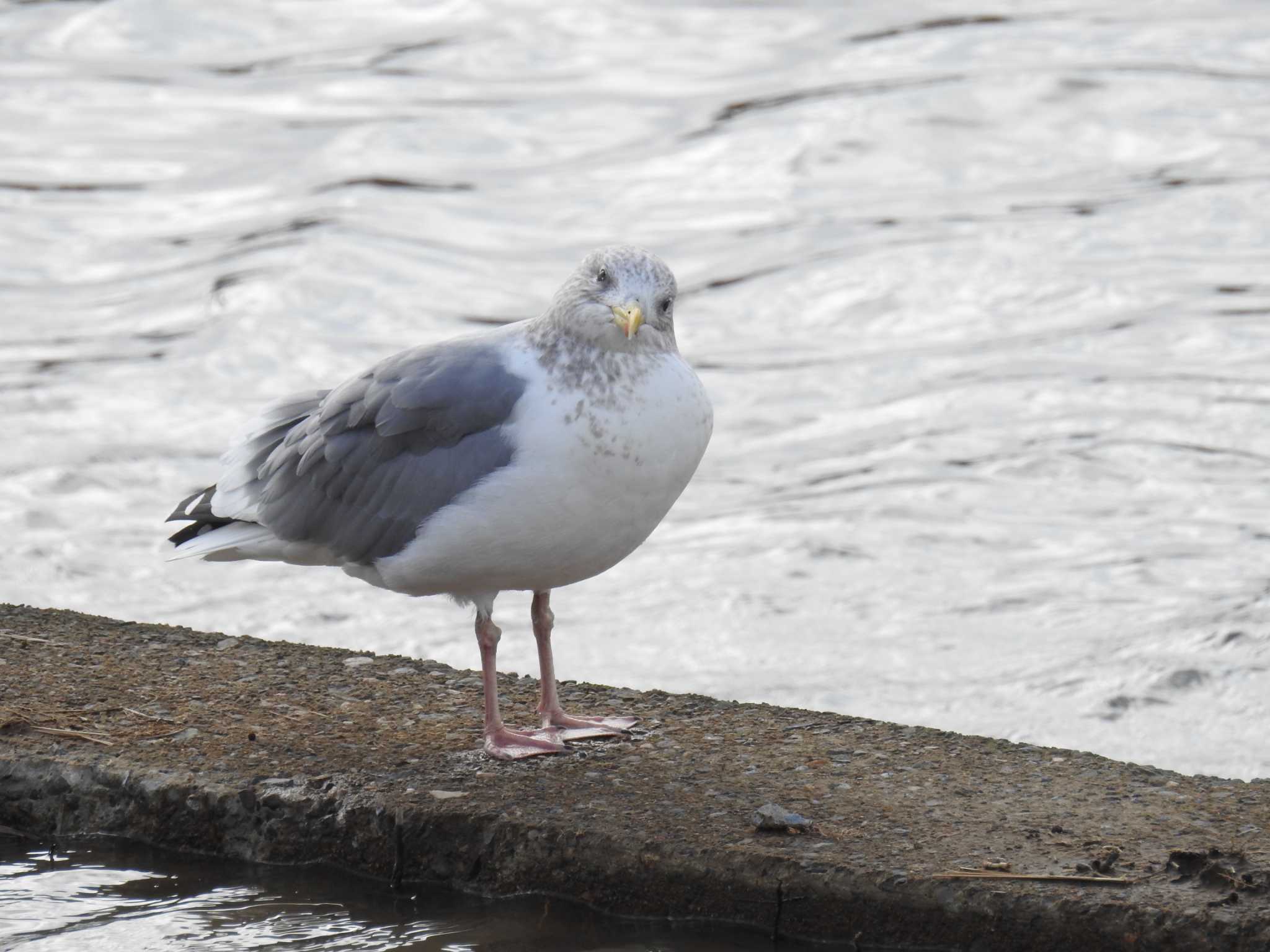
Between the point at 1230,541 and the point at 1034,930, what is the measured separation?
5742 millimetres

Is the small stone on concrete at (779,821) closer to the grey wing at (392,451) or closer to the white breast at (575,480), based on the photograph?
the white breast at (575,480)

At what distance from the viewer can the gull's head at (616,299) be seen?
4.76m

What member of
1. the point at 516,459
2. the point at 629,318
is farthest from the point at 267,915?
the point at 629,318

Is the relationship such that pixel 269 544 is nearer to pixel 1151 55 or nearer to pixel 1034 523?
pixel 1034 523

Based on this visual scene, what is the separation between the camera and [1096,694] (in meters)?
7.57

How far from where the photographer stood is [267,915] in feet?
14.0

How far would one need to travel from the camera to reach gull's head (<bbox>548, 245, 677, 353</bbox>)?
4762 millimetres

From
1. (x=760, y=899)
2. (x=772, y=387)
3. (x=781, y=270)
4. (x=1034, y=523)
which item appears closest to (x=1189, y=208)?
(x=781, y=270)

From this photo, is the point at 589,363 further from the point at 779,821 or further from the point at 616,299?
the point at 779,821

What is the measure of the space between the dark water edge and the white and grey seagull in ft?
2.05

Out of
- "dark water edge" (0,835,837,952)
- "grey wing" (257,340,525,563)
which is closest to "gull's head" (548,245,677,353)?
"grey wing" (257,340,525,563)

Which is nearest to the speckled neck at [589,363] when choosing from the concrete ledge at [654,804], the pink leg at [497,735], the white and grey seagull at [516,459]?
the white and grey seagull at [516,459]

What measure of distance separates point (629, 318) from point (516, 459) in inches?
17.5

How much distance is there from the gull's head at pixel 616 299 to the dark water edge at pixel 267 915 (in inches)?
54.5
